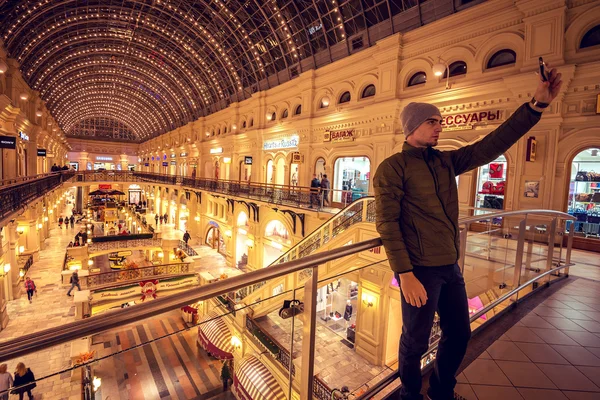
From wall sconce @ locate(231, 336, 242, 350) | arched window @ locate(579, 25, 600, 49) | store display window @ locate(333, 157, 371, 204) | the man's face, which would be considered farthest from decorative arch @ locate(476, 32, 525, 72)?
wall sconce @ locate(231, 336, 242, 350)

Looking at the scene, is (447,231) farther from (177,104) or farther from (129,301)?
(177,104)

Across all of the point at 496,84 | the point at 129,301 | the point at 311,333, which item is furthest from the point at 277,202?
the point at 311,333

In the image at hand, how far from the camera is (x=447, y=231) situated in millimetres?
1958

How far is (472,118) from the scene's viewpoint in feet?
Answer: 35.9

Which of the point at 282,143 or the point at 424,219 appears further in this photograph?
the point at 282,143

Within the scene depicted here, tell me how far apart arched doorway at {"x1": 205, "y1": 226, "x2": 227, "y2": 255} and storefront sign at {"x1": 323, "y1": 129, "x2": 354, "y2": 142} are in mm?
14379

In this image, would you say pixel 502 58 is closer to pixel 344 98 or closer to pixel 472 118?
pixel 472 118

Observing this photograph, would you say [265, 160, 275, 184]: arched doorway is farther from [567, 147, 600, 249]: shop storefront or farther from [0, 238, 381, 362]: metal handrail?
[0, 238, 381, 362]: metal handrail

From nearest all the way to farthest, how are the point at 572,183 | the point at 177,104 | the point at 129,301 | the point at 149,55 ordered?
1. the point at 572,183
2. the point at 129,301
3. the point at 149,55
4. the point at 177,104

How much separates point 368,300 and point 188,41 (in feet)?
88.8

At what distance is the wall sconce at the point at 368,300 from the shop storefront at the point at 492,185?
4807 millimetres

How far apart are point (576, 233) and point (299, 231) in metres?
11.1

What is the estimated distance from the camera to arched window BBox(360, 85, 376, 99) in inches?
588

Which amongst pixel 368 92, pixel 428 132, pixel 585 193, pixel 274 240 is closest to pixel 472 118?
pixel 585 193
